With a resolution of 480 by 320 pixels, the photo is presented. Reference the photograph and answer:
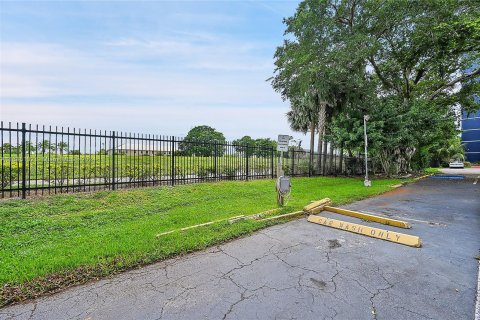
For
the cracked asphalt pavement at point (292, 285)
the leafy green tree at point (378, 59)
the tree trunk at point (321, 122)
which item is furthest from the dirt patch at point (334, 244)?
the tree trunk at point (321, 122)

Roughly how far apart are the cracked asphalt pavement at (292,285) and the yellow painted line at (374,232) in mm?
157

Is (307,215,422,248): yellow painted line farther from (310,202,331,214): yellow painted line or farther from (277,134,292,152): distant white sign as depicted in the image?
(277,134,292,152): distant white sign

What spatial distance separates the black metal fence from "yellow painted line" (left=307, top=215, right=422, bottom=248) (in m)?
6.07

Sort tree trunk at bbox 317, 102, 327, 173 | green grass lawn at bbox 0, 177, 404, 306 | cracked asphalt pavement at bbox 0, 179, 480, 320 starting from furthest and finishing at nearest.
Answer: tree trunk at bbox 317, 102, 327, 173
green grass lawn at bbox 0, 177, 404, 306
cracked asphalt pavement at bbox 0, 179, 480, 320

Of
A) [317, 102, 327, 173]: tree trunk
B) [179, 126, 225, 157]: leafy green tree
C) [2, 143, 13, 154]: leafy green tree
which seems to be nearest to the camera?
[2, 143, 13, 154]: leafy green tree

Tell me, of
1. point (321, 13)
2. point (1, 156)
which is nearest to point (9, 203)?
point (1, 156)

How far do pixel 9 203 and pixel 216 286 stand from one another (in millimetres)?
6069

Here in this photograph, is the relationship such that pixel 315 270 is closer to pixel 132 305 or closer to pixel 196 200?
pixel 132 305

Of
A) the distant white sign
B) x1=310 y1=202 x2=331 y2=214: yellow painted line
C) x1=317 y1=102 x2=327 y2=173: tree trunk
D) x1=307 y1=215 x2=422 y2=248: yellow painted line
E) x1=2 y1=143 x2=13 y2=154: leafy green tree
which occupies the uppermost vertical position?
x1=317 y1=102 x2=327 y2=173: tree trunk

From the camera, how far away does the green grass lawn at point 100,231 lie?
10.8 feet

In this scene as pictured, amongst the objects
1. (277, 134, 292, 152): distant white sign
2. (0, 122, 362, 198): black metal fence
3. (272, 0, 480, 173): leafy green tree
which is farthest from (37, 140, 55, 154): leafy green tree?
(272, 0, 480, 173): leafy green tree

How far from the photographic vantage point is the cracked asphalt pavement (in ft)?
8.63

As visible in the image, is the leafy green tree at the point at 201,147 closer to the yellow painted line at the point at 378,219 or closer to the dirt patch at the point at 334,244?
the yellow painted line at the point at 378,219

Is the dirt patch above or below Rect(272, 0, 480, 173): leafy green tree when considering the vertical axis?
below
